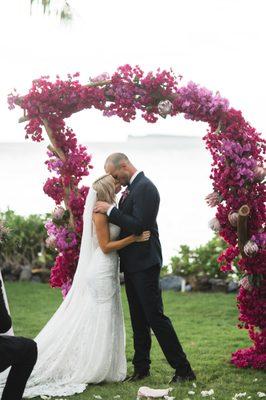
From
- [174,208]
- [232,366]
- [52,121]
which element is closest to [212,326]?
[232,366]

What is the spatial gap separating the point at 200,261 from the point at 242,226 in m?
6.07

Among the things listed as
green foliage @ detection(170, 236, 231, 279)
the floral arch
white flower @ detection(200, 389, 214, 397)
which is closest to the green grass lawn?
white flower @ detection(200, 389, 214, 397)

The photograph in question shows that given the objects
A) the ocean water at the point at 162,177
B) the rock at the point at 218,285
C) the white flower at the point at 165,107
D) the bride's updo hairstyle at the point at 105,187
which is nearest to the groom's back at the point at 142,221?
the bride's updo hairstyle at the point at 105,187

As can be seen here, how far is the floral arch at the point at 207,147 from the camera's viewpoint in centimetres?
672

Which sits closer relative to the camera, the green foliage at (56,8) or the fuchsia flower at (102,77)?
the fuchsia flower at (102,77)

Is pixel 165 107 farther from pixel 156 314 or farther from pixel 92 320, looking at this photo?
pixel 92 320

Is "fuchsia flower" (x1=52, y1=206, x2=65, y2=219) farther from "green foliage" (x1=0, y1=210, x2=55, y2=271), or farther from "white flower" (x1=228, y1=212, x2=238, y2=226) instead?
"green foliage" (x1=0, y1=210, x2=55, y2=271)

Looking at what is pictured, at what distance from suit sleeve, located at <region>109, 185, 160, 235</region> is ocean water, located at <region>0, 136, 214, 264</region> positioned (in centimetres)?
898

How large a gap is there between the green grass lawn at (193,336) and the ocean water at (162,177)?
3.87 metres

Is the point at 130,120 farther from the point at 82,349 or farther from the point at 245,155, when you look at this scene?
the point at 82,349

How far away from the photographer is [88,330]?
6277 mm

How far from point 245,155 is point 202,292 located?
596cm

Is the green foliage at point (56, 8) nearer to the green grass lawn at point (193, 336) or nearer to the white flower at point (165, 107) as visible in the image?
the white flower at point (165, 107)

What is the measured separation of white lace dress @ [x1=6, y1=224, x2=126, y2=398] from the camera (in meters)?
6.20
